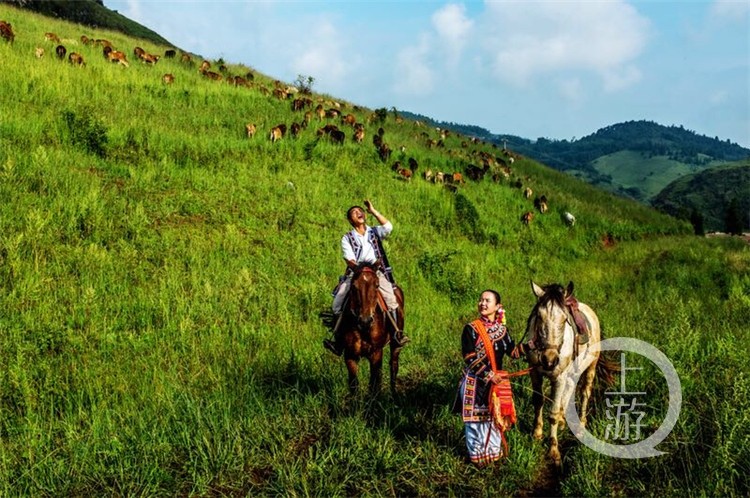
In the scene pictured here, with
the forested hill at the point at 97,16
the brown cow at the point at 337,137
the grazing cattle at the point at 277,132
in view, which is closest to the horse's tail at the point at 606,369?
the grazing cattle at the point at 277,132

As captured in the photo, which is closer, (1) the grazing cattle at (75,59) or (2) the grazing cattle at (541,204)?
(1) the grazing cattle at (75,59)

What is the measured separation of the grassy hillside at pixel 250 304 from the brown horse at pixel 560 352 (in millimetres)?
314

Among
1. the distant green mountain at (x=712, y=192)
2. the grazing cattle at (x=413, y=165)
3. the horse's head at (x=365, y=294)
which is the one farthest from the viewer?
the distant green mountain at (x=712, y=192)

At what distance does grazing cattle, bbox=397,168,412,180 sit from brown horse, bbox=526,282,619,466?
15.0 m

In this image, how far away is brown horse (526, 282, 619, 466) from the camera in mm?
4324

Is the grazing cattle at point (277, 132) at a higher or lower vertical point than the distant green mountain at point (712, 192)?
lower

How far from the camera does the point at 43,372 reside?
6148 millimetres

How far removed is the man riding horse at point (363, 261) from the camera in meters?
6.04

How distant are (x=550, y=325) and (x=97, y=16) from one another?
410 ft

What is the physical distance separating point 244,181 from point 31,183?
5794mm

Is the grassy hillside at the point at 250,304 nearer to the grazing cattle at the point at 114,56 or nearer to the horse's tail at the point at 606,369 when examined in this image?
the horse's tail at the point at 606,369

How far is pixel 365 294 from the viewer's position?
17.1ft

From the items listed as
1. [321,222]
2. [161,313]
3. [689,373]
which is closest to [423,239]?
[321,222]

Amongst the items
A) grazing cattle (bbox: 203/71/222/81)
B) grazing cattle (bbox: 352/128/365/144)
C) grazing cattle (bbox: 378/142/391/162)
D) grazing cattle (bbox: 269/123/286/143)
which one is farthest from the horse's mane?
grazing cattle (bbox: 203/71/222/81)
